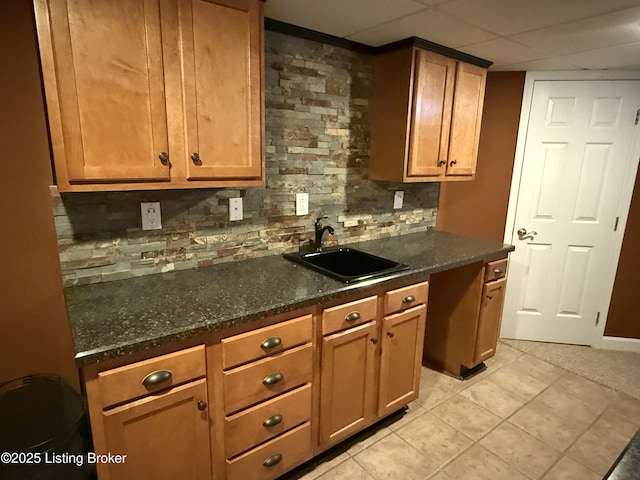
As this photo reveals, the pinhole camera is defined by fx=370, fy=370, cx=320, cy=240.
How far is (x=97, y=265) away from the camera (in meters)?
1.60

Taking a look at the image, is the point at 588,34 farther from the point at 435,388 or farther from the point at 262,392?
the point at 262,392

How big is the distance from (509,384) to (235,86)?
255 cm

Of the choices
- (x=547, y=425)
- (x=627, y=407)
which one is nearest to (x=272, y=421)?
(x=547, y=425)

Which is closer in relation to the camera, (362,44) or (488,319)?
(362,44)

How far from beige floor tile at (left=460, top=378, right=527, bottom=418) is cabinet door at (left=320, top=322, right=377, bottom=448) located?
0.89 m

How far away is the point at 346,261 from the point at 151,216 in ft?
3.75

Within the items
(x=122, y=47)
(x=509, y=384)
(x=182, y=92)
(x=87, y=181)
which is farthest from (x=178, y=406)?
(x=509, y=384)

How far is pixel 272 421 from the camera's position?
1.55 m

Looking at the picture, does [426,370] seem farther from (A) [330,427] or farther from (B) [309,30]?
(B) [309,30]

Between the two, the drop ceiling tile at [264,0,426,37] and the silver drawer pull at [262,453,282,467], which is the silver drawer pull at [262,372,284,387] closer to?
the silver drawer pull at [262,453,282,467]

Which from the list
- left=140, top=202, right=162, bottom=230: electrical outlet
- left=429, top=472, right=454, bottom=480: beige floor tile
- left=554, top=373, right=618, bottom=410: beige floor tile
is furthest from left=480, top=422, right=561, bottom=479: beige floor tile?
left=140, top=202, right=162, bottom=230: electrical outlet

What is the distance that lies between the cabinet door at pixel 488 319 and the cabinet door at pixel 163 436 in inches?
74.5

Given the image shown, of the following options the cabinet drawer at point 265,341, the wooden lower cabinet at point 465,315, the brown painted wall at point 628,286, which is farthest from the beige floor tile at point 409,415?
the brown painted wall at point 628,286

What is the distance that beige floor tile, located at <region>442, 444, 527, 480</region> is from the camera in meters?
1.81
